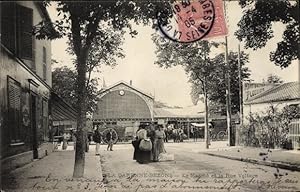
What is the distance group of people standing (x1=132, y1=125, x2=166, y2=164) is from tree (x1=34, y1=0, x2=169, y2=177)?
3.82 meters

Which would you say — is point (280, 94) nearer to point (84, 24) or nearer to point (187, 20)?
point (187, 20)

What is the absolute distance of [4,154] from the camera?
25.1 ft

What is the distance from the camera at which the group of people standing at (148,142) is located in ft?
39.9

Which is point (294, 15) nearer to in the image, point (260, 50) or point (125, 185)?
point (260, 50)

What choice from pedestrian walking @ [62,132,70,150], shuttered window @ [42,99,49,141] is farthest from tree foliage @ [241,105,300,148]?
shuttered window @ [42,99,49,141]

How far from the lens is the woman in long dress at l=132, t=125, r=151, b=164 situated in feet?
39.3

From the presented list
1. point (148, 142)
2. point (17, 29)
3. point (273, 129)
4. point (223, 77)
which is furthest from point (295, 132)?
point (17, 29)

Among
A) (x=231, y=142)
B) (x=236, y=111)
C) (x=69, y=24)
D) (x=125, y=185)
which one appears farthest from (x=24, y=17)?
(x=236, y=111)

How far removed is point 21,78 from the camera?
9.56 metres

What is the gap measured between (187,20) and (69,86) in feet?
9.04

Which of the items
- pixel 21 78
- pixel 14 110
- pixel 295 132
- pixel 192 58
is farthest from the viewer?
pixel 295 132

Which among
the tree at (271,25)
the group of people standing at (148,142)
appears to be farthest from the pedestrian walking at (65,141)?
the tree at (271,25)

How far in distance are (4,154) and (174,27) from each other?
3312mm

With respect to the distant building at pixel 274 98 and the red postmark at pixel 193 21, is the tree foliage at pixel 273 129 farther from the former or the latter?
the red postmark at pixel 193 21
